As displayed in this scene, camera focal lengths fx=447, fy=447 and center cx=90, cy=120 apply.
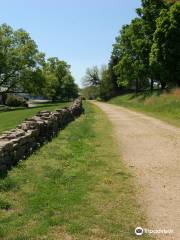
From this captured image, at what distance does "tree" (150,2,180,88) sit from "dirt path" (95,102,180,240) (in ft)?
79.0

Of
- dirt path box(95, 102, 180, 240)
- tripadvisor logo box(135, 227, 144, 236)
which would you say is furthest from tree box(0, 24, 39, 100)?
tripadvisor logo box(135, 227, 144, 236)

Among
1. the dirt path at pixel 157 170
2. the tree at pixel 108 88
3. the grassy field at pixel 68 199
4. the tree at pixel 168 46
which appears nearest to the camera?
the grassy field at pixel 68 199

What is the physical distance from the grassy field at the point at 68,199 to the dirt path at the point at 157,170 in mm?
278

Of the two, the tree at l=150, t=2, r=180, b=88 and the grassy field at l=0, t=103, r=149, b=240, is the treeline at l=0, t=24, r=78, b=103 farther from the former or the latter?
the grassy field at l=0, t=103, r=149, b=240

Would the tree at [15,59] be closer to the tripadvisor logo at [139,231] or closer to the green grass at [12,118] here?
the green grass at [12,118]

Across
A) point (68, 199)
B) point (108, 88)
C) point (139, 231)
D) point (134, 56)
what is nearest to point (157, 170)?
point (68, 199)

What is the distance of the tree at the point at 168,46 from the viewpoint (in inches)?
1670

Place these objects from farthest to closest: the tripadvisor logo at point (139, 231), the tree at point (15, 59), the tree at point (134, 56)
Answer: the tree at point (15, 59)
the tree at point (134, 56)
the tripadvisor logo at point (139, 231)

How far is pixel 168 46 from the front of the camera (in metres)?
43.5

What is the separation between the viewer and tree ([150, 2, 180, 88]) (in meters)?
42.4

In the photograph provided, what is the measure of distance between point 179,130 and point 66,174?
1158 centimetres

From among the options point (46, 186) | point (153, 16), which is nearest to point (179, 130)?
point (46, 186)

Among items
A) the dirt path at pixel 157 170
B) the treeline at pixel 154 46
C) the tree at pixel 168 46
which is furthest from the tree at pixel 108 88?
the dirt path at pixel 157 170

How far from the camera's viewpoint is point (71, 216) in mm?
7414
